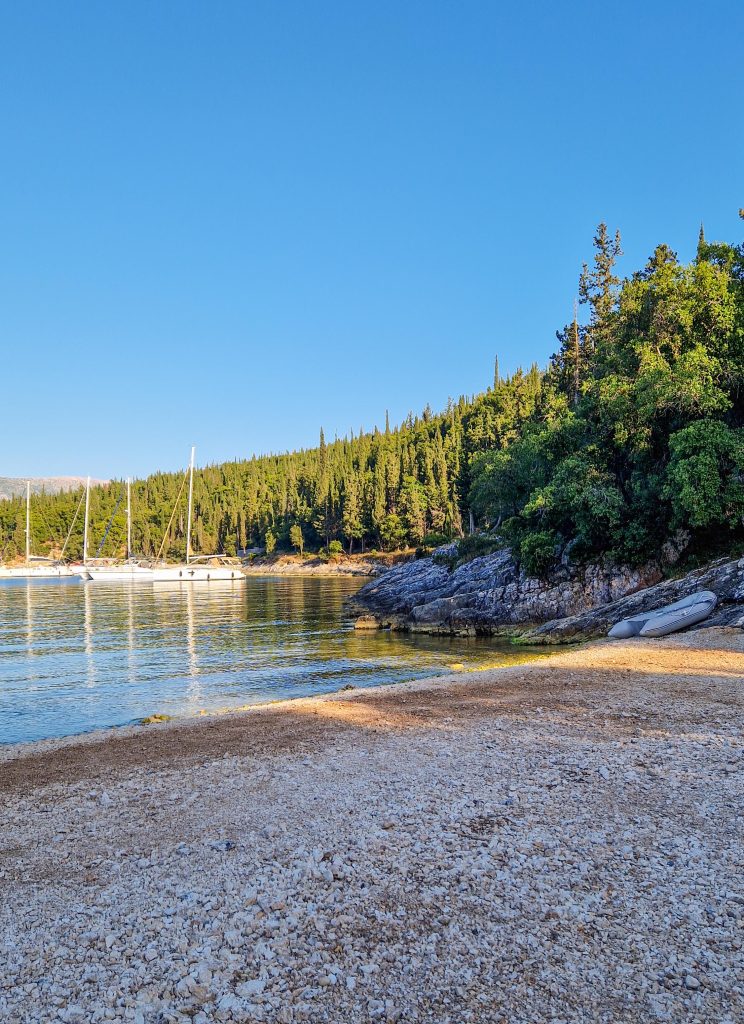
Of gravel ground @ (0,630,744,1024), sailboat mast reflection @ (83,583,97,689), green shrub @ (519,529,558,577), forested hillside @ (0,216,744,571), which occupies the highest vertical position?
forested hillside @ (0,216,744,571)

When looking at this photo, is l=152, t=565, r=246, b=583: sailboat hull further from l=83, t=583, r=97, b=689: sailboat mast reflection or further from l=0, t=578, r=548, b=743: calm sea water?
l=0, t=578, r=548, b=743: calm sea water

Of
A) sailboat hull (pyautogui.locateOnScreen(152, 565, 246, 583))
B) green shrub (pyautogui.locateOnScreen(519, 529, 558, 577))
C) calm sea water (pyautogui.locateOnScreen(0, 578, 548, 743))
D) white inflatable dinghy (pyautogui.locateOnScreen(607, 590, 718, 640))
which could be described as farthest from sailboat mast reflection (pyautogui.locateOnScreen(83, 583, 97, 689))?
sailboat hull (pyautogui.locateOnScreen(152, 565, 246, 583))

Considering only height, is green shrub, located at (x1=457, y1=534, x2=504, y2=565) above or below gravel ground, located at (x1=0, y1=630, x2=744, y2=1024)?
above

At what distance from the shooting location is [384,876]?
245 inches

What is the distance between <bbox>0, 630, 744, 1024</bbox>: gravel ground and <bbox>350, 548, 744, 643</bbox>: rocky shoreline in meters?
15.0

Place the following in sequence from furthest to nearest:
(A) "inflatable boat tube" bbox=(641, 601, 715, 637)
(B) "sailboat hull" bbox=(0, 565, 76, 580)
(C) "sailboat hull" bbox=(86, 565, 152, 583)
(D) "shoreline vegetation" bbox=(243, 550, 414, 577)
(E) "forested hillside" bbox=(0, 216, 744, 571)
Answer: (B) "sailboat hull" bbox=(0, 565, 76, 580)
(D) "shoreline vegetation" bbox=(243, 550, 414, 577)
(C) "sailboat hull" bbox=(86, 565, 152, 583)
(E) "forested hillside" bbox=(0, 216, 744, 571)
(A) "inflatable boat tube" bbox=(641, 601, 715, 637)

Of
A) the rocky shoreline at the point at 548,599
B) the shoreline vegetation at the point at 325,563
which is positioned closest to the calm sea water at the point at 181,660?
the rocky shoreline at the point at 548,599

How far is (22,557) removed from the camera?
144250 millimetres

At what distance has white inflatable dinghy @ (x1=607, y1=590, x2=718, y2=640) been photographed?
22.4 metres

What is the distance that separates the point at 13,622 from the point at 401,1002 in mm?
43539

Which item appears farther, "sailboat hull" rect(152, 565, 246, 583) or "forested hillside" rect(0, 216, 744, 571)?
"sailboat hull" rect(152, 565, 246, 583)

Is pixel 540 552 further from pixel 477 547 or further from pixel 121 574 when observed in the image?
pixel 121 574

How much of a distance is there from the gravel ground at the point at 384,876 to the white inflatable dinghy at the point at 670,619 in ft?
38.5

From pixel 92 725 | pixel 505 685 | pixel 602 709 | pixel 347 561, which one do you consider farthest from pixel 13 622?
pixel 347 561
